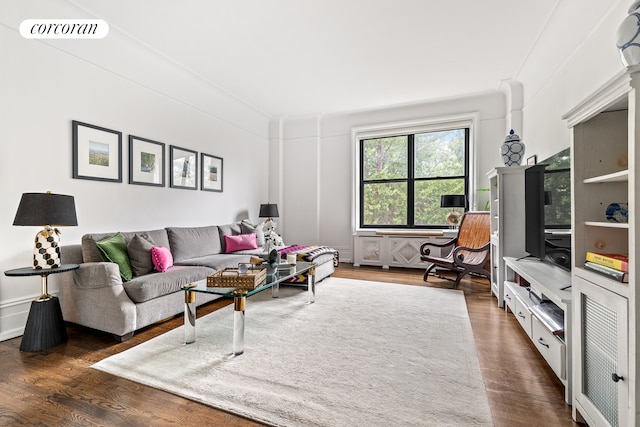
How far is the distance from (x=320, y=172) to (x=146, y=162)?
334 cm

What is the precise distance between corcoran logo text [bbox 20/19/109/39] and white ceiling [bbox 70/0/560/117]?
131 mm

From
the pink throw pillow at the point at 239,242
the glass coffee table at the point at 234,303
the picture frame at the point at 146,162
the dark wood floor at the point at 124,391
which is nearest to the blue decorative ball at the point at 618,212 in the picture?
the dark wood floor at the point at 124,391

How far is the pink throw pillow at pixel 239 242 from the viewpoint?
4.48 meters

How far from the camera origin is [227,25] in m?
3.19

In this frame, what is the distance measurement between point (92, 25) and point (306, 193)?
13.5ft

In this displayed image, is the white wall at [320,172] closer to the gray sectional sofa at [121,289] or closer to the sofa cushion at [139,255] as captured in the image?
the gray sectional sofa at [121,289]

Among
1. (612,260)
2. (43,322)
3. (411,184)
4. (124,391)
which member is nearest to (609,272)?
(612,260)

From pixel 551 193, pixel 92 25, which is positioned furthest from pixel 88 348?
pixel 551 193

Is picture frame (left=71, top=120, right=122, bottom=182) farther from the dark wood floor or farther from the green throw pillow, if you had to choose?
the dark wood floor

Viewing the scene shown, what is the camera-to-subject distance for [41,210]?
2.24m

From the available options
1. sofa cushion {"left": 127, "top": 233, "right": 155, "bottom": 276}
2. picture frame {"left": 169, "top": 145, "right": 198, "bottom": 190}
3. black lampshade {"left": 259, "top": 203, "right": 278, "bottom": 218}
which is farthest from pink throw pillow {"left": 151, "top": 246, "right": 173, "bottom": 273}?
black lampshade {"left": 259, "top": 203, "right": 278, "bottom": 218}

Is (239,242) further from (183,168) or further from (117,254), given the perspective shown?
(117,254)

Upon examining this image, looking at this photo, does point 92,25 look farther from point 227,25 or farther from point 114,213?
point 114,213

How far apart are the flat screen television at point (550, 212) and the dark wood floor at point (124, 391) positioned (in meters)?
0.74
